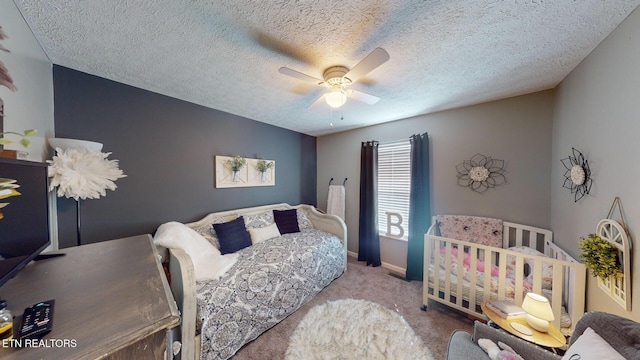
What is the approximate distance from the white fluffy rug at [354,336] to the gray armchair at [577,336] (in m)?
0.56

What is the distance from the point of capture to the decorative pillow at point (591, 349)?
29.5 inches

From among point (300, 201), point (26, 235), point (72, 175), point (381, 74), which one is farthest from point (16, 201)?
point (300, 201)

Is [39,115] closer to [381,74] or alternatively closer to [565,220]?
[381,74]

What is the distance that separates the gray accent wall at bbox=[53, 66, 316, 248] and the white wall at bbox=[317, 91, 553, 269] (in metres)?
2.34

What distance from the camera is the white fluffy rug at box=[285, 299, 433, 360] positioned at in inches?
59.4

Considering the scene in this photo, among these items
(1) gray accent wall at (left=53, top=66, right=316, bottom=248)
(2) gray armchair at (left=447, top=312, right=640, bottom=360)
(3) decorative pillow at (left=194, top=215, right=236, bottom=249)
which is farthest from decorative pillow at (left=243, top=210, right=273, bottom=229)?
(2) gray armchair at (left=447, top=312, right=640, bottom=360)

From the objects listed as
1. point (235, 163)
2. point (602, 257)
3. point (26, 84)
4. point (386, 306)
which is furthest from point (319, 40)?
point (386, 306)

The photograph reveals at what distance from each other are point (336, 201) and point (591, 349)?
2823 mm

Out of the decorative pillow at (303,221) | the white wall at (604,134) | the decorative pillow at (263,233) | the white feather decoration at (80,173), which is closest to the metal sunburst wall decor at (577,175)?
the white wall at (604,134)

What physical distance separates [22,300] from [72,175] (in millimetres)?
863

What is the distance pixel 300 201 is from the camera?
366cm

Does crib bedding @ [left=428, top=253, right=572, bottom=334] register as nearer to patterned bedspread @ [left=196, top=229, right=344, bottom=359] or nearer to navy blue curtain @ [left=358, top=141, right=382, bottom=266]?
navy blue curtain @ [left=358, top=141, right=382, bottom=266]

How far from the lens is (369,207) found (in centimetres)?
309

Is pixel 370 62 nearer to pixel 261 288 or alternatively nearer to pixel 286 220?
pixel 261 288
